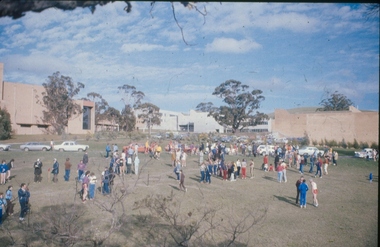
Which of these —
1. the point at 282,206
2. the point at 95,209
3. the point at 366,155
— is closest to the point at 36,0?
the point at 95,209

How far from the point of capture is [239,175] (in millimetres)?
17672

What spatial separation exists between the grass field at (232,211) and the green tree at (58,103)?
27.2m

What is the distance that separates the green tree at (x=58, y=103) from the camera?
144 feet

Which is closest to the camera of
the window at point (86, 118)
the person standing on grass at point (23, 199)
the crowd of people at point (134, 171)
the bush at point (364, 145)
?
the person standing on grass at point (23, 199)

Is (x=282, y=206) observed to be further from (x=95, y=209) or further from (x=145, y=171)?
(x=145, y=171)

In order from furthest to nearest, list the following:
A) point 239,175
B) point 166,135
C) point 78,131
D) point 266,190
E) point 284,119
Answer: point 284,119, point 78,131, point 166,135, point 239,175, point 266,190

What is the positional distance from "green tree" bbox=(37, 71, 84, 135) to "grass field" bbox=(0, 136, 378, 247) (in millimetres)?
27158

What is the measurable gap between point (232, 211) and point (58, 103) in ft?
136

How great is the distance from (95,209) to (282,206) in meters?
7.68

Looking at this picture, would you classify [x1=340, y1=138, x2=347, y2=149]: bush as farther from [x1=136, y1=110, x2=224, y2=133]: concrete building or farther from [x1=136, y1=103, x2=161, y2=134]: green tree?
[x1=136, y1=103, x2=161, y2=134]: green tree

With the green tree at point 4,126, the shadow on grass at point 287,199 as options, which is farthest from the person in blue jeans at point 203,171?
the green tree at point 4,126

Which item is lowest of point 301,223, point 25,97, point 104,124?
point 301,223

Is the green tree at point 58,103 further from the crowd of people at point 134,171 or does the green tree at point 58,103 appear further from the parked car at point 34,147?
the crowd of people at point 134,171

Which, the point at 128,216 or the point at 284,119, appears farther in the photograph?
the point at 284,119
